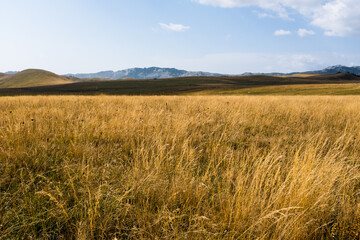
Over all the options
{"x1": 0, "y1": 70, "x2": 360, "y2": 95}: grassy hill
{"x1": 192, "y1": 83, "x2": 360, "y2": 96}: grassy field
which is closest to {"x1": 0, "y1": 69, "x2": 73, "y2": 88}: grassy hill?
{"x1": 0, "y1": 70, "x2": 360, "y2": 95}: grassy hill

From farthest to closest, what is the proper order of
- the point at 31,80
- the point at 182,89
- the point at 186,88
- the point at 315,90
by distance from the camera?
the point at 31,80 < the point at 186,88 < the point at 182,89 < the point at 315,90

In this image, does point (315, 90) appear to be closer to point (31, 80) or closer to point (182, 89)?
point (182, 89)

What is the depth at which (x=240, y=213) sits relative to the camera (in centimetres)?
193

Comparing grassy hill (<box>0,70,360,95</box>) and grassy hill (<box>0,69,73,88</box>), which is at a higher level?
grassy hill (<box>0,69,73,88</box>)

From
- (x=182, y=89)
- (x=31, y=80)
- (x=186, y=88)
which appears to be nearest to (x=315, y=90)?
(x=182, y=89)

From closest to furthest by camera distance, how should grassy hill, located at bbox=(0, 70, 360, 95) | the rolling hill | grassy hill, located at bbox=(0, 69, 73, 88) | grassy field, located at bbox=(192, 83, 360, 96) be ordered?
1. grassy field, located at bbox=(192, 83, 360, 96)
2. grassy hill, located at bbox=(0, 70, 360, 95)
3. the rolling hill
4. grassy hill, located at bbox=(0, 69, 73, 88)

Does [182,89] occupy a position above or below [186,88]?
below

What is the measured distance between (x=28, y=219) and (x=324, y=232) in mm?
2813

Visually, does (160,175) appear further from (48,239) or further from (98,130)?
(98,130)

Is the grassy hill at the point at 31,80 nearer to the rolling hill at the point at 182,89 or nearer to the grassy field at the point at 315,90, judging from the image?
the rolling hill at the point at 182,89

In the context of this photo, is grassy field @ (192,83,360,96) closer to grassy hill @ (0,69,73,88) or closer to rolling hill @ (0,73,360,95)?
rolling hill @ (0,73,360,95)

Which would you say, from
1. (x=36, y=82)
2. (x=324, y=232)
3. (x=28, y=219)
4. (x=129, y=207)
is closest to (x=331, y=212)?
(x=324, y=232)

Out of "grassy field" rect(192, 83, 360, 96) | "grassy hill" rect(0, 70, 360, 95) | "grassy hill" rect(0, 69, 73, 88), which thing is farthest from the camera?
"grassy hill" rect(0, 69, 73, 88)

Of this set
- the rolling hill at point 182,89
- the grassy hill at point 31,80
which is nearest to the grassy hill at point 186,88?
the rolling hill at point 182,89
